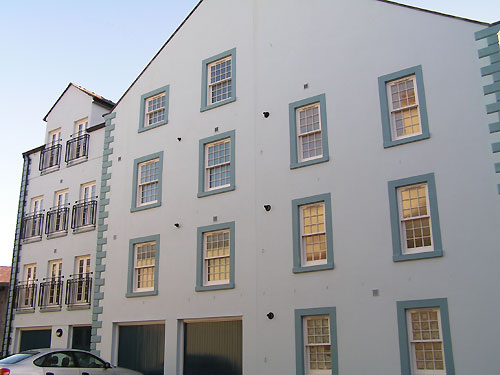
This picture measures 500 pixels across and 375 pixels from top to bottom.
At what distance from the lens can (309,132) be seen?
17688 millimetres

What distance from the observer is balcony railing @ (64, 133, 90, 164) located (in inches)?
1008

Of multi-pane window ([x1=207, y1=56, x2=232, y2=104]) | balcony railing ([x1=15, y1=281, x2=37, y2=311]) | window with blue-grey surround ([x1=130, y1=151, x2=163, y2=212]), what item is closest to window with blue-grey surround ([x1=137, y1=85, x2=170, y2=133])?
window with blue-grey surround ([x1=130, y1=151, x2=163, y2=212])

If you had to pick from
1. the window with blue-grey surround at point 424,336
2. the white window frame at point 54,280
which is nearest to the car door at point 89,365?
the window with blue-grey surround at point 424,336

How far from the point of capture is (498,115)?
14.2 metres

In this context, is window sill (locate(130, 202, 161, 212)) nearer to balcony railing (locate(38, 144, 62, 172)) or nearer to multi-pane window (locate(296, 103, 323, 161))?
multi-pane window (locate(296, 103, 323, 161))

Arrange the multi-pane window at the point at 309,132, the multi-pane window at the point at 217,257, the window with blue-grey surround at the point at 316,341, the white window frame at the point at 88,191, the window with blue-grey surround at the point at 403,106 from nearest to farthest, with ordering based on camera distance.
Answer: the window with blue-grey surround at the point at 316,341, the window with blue-grey surround at the point at 403,106, the multi-pane window at the point at 309,132, the multi-pane window at the point at 217,257, the white window frame at the point at 88,191

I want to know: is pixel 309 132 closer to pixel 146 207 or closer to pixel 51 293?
pixel 146 207

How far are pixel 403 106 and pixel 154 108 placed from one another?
10957mm

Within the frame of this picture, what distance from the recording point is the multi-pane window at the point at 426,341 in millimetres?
13812

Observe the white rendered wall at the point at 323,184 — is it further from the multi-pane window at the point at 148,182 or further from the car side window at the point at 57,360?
the car side window at the point at 57,360

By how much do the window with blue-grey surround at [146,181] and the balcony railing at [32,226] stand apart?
7.38 meters

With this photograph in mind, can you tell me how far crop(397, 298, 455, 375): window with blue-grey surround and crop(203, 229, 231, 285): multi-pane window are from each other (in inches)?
247

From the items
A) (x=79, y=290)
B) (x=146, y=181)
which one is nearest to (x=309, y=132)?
(x=146, y=181)

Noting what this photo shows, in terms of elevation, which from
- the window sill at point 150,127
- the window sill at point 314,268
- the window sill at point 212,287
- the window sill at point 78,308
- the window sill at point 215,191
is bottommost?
the window sill at point 78,308
